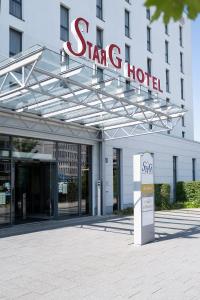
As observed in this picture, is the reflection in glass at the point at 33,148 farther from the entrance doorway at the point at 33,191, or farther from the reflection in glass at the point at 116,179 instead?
the reflection in glass at the point at 116,179

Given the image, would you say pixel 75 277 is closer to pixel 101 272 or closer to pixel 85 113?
pixel 101 272

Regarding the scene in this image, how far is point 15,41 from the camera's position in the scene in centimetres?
1459

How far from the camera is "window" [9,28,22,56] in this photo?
1442cm

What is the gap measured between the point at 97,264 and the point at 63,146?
820cm

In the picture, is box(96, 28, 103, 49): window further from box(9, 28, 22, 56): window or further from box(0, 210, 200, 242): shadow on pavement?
box(0, 210, 200, 242): shadow on pavement

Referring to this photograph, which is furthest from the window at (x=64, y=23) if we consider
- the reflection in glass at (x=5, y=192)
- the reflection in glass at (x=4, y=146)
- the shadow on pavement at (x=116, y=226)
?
the shadow on pavement at (x=116, y=226)

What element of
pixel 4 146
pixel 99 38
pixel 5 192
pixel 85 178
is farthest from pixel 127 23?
pixel 5 192

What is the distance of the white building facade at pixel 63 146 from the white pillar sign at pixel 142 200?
4036 millimetres

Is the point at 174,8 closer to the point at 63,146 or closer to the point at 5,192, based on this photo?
the point at 5,192

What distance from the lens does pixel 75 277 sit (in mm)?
6418

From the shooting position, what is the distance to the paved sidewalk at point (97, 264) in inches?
221

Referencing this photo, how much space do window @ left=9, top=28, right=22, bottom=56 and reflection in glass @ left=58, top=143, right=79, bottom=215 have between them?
4.09 metres

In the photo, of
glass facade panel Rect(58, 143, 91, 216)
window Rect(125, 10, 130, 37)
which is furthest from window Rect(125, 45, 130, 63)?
glass facade panel Rect(58, 143, 91, 216)

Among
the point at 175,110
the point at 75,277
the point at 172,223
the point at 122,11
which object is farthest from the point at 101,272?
the point at 122,11
